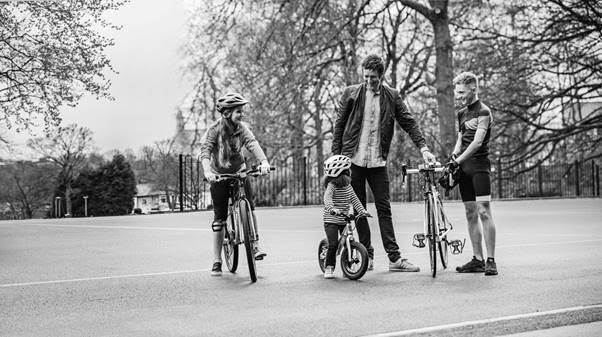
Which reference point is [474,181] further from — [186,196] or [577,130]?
[186,196]

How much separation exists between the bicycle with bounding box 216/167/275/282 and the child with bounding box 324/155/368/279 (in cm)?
67

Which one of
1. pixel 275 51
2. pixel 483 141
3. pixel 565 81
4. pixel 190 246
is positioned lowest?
pixel 190 246

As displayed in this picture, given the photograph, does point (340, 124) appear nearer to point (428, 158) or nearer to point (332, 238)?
point (428, 158)

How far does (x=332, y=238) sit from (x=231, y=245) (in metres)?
1.24

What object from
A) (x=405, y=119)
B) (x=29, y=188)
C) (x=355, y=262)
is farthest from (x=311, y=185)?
(x=29, y=188)

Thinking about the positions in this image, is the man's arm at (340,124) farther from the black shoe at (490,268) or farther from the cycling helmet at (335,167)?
the black shoe at (490,268)

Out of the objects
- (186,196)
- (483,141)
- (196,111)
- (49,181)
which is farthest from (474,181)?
(49,181)

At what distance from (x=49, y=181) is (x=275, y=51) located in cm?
4022

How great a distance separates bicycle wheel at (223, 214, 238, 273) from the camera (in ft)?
27.9

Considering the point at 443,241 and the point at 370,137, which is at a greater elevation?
the point at 370,137

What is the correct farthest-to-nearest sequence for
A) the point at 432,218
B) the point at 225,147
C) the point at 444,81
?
the point at 444,81, the point at 225,147, the point at 432,218

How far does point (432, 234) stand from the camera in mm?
8234

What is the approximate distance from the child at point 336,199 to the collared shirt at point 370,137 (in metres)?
0.56

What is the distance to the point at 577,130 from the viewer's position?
2100cm
